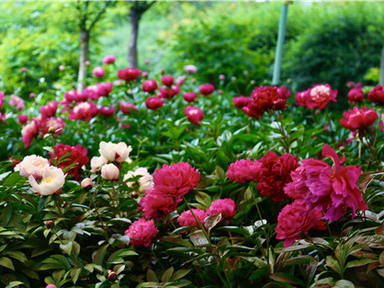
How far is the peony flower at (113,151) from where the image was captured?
1280 millimetres

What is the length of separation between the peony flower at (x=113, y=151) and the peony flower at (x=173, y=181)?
284 millimetres

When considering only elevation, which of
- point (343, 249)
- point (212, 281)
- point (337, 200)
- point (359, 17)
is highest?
point (359, 17)

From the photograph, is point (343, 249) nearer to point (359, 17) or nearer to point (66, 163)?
point (66, 163)

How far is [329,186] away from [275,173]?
0.26 meters

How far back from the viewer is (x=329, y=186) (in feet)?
2.66

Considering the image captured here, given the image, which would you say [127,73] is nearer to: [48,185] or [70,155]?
[70,155]

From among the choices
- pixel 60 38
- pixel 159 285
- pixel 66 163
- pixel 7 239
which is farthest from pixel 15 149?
pixel 60 38

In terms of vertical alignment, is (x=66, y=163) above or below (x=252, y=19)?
below

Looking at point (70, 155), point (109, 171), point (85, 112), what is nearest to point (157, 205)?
point (109, 171)

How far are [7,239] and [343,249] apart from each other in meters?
0.90

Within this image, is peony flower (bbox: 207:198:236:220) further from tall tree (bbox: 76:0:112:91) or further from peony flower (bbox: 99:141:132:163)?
tall tree (bbox: 76:0:112:91)

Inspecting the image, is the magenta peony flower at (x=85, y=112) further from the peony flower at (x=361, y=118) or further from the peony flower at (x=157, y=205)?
the peony flower at (x=361, y=118)

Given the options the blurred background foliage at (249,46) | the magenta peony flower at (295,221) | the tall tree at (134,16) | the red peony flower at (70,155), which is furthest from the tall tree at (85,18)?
the magenta peony flower at (295,221)

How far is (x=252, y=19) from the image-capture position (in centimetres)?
615
